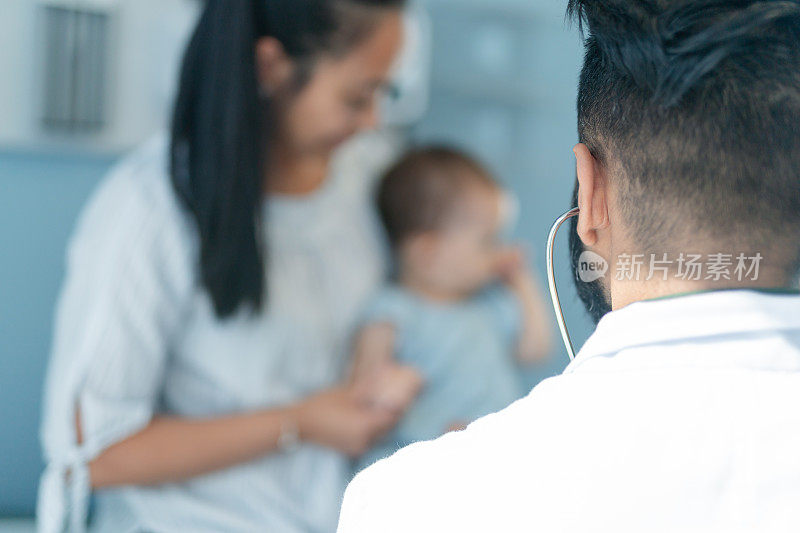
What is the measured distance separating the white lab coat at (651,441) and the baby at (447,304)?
2.30 feet

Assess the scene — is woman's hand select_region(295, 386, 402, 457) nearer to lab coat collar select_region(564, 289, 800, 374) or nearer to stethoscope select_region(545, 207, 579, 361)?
stethoscope select_region(545, 207, 579, 361)

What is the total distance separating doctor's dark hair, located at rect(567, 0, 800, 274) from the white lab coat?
0.04 m

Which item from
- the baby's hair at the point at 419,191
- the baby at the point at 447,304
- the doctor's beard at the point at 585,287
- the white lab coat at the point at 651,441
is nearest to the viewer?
the white lab coat at the point at 651,441

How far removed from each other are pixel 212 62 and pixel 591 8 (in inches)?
25.1

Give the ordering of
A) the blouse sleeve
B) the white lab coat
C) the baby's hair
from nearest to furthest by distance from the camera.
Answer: the white lab coat → the blouse sleeve → the baby's hair

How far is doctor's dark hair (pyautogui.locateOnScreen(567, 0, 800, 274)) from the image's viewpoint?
0.39m

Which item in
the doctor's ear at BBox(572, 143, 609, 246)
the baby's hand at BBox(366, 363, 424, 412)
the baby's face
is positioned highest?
the doctor's ear at BBox(572, 143, 609, 246)

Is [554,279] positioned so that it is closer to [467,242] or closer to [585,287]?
[585,287]

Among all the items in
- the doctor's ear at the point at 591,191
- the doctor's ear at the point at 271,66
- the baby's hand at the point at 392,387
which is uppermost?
the doctor's ear at the point at 271,66

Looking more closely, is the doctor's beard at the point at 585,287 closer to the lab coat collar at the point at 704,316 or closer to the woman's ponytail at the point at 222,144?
the lab coat collar at the point at 704,316

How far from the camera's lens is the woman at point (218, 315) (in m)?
0.95

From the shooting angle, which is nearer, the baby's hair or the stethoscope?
the stethoscope

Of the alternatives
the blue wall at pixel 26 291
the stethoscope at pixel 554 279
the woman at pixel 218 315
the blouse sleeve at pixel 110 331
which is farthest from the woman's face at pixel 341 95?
the stethoscope at pixel 554 279

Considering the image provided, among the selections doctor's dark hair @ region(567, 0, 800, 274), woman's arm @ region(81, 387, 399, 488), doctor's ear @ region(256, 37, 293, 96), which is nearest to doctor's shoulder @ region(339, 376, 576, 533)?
doctor's dark hair @ region(567, 0, 800, 274)
